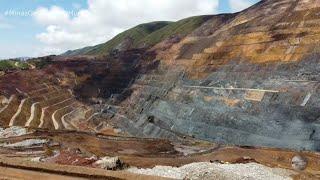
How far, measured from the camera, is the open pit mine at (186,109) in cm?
5388

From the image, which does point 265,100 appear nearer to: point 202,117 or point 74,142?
point 202,117

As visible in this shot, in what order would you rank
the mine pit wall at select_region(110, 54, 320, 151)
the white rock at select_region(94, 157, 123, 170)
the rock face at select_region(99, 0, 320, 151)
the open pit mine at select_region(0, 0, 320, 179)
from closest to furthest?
1. the white rock at select_region(94, 157, 123, 170)
2. the open pit mine at select_region(0, 0, 320, 179)
3. the mine pit wall at select_region(110, 54, 320, 151)
4. the rock face at select_region(99, 0, 320, 151)

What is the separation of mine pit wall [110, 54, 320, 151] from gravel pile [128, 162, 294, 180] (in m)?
17.3

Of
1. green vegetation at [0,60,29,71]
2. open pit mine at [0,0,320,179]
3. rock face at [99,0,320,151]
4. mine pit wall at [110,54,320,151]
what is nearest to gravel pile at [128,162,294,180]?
open pit mine at [0,0,320,179]

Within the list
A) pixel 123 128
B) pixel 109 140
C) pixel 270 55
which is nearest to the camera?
pixel 109 140

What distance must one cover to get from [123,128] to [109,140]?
29.4 m

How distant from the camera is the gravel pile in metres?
43.8

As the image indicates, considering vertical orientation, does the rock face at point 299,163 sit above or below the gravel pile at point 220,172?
below

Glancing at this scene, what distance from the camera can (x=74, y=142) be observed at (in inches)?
2896

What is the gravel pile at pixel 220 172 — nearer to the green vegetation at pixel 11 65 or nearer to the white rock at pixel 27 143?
the white rock at pixel 27 143

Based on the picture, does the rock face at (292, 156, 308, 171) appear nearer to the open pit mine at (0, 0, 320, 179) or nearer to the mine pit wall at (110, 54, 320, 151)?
the open pit mine at (0, 0, 320, 179)

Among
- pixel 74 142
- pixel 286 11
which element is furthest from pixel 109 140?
pixel 286 11

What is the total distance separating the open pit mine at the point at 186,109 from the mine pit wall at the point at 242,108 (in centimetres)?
24

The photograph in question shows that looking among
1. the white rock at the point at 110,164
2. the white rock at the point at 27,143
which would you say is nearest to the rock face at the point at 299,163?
the white rock at the point at 110,164
